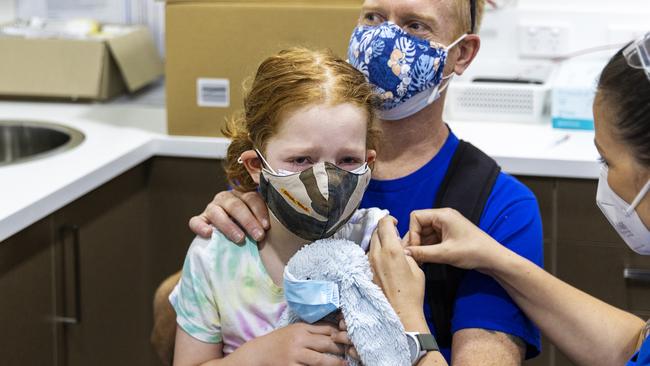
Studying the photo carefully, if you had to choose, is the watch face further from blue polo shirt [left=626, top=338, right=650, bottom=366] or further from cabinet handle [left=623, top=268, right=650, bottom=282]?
cabinet handle [left=623, top=268, right=650, bottom=282]

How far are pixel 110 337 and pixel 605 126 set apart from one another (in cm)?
152

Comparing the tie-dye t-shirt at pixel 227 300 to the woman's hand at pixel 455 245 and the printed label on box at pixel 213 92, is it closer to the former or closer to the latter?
the woman's hand at pixel 455 245

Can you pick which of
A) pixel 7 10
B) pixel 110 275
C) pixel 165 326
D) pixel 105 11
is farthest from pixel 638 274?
pixel 7 10

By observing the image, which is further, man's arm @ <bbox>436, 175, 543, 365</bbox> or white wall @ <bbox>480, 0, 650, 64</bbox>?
white wall @ <bbox>480, 0, 650, 64</bbox>

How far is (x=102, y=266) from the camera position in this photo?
92.9 inches

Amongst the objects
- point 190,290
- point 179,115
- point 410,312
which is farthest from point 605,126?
point 179,115

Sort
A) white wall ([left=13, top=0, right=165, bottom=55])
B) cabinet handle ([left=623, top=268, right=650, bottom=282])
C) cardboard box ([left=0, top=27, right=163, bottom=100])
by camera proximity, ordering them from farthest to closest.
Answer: white wall ([left=13, top=0, right=165, bottom=55]) < cardboard box ([left=0, top=27, right=163, bottom=100]) < cabinet handle ([left=623, top=268, right=650, bottom=282])

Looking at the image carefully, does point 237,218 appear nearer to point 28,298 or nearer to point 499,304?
point 499,304

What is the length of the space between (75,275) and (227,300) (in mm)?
Answer: 838

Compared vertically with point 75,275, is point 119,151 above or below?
above

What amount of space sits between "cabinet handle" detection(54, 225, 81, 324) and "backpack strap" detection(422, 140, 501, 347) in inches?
36.7

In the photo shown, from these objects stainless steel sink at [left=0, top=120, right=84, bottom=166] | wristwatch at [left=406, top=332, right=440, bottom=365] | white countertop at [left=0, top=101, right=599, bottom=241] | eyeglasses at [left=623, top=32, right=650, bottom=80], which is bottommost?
stainless steel sink at [left=0, top=120, right=84, bottom=166]

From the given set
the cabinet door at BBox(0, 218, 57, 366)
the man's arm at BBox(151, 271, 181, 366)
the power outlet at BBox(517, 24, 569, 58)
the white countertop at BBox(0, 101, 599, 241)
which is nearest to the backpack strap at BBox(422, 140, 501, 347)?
the man's arm at BBox(151, 271, 181, 366)

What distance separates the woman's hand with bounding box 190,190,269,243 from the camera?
1539mm
